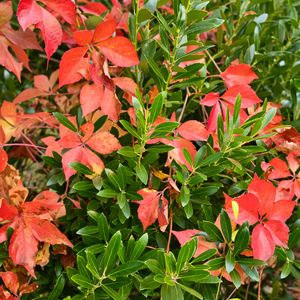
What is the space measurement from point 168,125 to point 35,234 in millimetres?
332

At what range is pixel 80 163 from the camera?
3.05 feet

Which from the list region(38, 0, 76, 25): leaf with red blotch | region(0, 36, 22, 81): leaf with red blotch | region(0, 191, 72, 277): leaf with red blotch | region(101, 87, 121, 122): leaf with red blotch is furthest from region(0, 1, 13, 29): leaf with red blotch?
region(0, 191, 72, 277): leaf with red blotch

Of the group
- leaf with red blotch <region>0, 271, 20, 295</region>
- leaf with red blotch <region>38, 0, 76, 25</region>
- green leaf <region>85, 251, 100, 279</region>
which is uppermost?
leaf with red blotch <region>38, 0, 76, 25</region>

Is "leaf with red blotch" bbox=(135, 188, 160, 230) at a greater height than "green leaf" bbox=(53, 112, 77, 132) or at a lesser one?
lesser

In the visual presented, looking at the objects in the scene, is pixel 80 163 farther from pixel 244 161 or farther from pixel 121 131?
pixel 244 161

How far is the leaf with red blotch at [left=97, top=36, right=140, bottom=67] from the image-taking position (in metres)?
0.95

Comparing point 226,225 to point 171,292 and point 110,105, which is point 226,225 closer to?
Result: point 171,292

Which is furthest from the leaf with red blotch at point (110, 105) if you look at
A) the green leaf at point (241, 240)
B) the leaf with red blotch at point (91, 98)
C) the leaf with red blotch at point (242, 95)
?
the green leaf at point (241, 240)

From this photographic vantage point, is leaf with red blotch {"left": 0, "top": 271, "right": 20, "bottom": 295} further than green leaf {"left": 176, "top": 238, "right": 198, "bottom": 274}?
Yes

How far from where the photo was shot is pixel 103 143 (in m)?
0.95

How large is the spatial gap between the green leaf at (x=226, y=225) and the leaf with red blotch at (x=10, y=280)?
0.42 meters

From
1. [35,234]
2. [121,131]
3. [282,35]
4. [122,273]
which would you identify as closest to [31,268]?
[35,234]

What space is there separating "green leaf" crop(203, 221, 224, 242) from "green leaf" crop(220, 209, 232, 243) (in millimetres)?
14

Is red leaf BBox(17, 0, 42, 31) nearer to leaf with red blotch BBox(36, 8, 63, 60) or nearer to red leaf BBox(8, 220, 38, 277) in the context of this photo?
leaf with red blotch BBox(36, 8, 63, 60)
